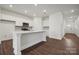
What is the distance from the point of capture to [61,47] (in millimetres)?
Answer: 1806

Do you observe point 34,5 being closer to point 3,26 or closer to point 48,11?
point 48,11

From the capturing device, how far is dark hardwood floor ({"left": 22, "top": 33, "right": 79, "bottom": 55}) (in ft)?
5.82

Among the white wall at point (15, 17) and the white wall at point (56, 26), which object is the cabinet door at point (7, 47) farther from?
the white wall at point (56, 26)

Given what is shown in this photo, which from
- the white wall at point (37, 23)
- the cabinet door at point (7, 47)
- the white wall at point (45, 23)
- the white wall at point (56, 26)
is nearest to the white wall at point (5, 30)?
the cabinet door at point (7, 47)

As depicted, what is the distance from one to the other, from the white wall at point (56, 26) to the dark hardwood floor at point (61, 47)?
0.37 feet

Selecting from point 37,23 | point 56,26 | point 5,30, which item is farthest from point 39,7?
point 5,30

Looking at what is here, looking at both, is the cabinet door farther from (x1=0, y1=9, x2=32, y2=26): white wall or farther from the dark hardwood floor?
(x1=0, y1=9, x2=32, y2=26): white wall

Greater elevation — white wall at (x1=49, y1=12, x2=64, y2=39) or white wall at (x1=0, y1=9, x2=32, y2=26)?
white wall at (x1=0, y1=9, x2=32, y2=26)

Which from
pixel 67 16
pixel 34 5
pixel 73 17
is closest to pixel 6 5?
pixel 34 5

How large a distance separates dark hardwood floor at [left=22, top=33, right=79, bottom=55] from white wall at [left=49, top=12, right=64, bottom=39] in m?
0.11

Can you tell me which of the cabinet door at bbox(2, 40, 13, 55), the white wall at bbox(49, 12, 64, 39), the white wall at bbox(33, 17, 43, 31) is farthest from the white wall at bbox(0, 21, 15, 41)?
the white wall at bbox(49, 12, 64, 39)

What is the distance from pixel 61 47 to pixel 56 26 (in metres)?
0.47

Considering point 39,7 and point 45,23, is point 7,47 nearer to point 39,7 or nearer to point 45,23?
point 45,23

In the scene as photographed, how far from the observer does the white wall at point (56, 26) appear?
1811 millimetres
